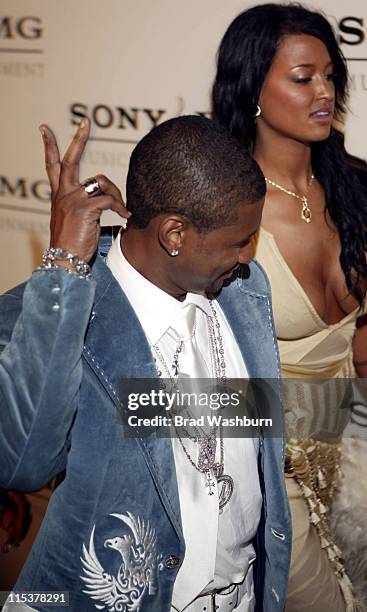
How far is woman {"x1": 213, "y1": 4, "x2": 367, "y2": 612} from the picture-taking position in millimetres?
2021

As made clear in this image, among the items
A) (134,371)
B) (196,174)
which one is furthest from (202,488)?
(196,174)

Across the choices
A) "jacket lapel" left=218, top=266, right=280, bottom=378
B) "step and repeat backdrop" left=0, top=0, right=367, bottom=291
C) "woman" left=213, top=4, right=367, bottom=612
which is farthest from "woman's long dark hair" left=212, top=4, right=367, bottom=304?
"jacket lapel" left=218, top=266, right=280, bottom=378

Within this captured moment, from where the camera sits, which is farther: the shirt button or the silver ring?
the shirt button

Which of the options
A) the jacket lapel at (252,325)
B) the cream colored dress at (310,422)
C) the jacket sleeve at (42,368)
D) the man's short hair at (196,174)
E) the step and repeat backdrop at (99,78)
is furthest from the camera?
the step and repeat backdrop at (99,78)

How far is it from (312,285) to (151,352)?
0.79 m

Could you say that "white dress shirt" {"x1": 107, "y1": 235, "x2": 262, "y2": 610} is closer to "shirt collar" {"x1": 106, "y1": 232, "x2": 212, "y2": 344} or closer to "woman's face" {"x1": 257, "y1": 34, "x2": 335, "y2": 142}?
"shirt collar" {"x1": 106, "y1": 232, "x2": 212, "y2": 344}

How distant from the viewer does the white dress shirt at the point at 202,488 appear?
4.88ft

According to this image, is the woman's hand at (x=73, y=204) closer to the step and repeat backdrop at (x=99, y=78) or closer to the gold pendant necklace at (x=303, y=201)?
the gold pendant necklace at (x=303, y=201)

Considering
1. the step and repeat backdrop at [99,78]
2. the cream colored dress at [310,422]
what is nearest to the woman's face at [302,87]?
the cream colored dress at [310,422]

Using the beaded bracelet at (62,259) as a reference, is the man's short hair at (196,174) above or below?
above

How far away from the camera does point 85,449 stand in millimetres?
1393

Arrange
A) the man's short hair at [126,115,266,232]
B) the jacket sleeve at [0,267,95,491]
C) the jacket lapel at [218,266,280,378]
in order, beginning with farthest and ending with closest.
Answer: the jacket lapel at [218,266,280,378] < the man's short hair at [126,115,266,232] < the jacket sleeve at [0,267,95,491]

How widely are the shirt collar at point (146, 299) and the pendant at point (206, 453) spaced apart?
0.21 meters

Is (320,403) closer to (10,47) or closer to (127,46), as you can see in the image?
(127,46)
